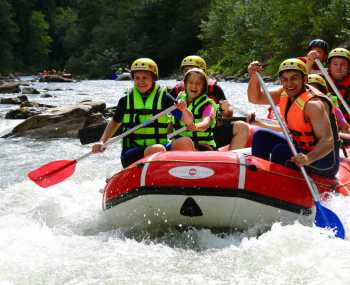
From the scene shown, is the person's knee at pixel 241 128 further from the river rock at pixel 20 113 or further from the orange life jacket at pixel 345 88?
the river rock at pixel 20 113

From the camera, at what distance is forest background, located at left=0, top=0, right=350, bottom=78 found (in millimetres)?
23500

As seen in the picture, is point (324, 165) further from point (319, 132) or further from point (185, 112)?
point (185, 112)

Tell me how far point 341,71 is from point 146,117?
95.5 inches

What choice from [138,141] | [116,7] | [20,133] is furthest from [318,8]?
[116,7]

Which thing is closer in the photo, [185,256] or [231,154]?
[185,256]

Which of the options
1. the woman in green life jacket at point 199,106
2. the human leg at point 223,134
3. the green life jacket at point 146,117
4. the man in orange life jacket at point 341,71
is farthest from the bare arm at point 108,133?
the man in orange life jacket at point 341,71

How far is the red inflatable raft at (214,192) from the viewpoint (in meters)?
3.93

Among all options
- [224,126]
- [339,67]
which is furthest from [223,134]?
[339,67]

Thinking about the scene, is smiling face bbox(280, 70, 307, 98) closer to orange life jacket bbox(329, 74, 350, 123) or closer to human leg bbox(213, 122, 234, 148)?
human leg bbox(213, 122, 234, 148)

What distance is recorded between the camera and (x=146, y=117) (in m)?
4.95

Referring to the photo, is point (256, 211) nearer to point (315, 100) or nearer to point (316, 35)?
point (315, 100)

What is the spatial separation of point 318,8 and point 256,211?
20239 millimetres

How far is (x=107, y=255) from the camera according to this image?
148 inches

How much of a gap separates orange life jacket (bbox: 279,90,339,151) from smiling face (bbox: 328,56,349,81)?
195cm
